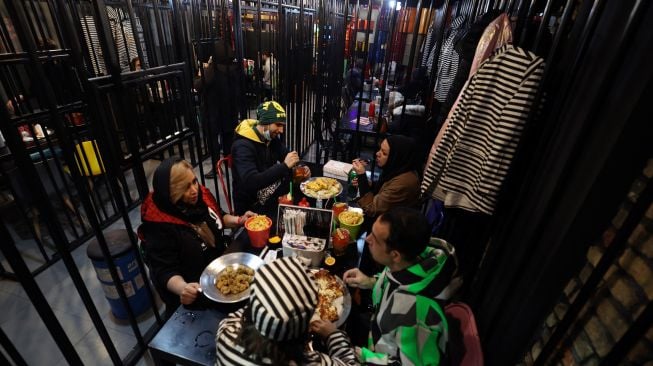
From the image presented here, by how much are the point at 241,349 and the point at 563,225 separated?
4.62ft

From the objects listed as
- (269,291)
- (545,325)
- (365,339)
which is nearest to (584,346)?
(545,325)

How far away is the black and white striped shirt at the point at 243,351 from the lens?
1.20m

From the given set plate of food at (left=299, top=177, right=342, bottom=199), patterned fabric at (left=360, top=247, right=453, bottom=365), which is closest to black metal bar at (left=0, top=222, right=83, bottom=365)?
patterned fabric at (left=360, top=247, right=453, bottom=365)

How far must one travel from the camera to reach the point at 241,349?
1.20 metres

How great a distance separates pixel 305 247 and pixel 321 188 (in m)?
0.96

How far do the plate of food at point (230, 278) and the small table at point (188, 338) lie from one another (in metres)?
0.10

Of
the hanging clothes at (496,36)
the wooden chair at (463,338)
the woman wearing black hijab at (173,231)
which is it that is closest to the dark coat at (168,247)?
the woman wearing black hijab at (173,231)

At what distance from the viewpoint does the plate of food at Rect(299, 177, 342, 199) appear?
2.72 metres

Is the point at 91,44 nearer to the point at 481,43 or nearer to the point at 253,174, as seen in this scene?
the point at 253,174

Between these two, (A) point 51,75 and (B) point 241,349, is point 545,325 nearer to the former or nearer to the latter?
(B) point 241,349

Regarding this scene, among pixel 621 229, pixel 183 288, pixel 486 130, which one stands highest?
pixel 486 130

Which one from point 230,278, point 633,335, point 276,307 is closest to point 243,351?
point 276,307

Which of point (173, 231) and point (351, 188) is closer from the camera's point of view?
point (173, 231)

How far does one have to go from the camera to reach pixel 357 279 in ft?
6.06
